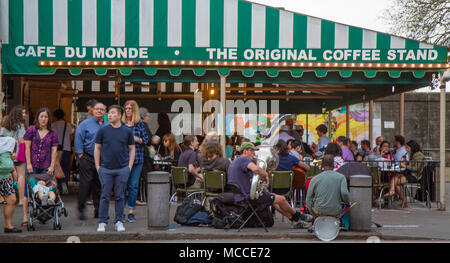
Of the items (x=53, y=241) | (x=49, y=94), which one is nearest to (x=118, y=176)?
(x=53, y=241)

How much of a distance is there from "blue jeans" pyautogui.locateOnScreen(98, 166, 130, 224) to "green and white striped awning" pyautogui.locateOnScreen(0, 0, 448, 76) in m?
3.73

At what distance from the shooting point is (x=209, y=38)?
12320 millimetres

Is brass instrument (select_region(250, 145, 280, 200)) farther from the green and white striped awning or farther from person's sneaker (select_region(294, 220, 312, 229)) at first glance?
the green and white striped awning

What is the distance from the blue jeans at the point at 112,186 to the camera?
29.3 ft

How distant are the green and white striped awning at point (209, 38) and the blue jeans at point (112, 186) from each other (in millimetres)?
3726

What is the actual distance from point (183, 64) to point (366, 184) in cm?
464

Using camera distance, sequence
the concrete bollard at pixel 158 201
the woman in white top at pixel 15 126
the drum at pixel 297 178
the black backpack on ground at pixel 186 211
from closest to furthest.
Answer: the woman in white top at pixel 15 126, the concrete bollard at pixel 158 201, the black backpack on ground at pixel 186 211, the drum at pixel 297 178

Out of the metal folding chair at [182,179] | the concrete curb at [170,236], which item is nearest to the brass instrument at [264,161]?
the concrete curb at [170,236]

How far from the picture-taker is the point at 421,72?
489 inches

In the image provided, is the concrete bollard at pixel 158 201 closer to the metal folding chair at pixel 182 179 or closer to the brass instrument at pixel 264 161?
the brass instrument at pixel 264 161

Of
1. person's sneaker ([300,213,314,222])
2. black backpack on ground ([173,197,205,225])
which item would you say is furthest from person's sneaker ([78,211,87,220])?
person's sneaker ([300,213,314,222])

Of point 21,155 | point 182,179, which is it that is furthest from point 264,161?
point 21,155

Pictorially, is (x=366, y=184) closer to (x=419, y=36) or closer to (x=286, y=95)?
(x=286, y=95)

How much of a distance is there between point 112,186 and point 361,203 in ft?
13.1
